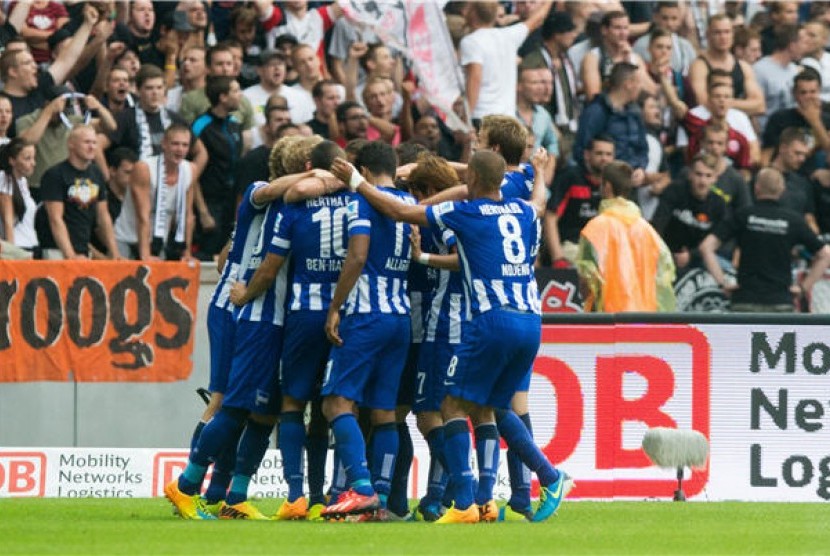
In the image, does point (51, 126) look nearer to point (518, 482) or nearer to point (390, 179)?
point (390, 179)

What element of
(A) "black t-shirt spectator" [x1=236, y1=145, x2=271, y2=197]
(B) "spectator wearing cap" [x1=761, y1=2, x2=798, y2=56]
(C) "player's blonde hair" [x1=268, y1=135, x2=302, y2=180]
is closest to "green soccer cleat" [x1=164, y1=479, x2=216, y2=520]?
(C) "player's blonde hair" [x1=268, y1=135, x2=302, y2=180]

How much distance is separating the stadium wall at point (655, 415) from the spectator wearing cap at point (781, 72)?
8011mm

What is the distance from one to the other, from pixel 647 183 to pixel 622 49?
202 cm

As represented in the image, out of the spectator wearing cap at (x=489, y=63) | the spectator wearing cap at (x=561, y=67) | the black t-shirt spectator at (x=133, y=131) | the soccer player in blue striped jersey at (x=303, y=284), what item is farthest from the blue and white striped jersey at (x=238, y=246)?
the spectator wearing cap at (x=561, y=67)

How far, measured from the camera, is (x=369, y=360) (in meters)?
12.0

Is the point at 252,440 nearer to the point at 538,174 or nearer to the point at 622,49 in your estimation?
the point at 538,174

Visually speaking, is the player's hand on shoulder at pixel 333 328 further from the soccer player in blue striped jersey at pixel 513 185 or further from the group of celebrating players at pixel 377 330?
the soccer player in blue striped jersey at pixel 513 185

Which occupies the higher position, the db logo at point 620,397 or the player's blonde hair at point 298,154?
the player's blonde hair at point 298,154

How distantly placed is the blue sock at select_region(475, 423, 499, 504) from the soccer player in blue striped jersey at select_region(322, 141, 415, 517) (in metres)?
0.54

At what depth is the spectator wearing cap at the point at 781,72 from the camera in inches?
905

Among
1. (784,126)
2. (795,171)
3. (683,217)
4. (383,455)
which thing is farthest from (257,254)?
(784,126)

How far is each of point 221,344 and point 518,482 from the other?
216 centimetres

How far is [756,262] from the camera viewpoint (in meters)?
19.0

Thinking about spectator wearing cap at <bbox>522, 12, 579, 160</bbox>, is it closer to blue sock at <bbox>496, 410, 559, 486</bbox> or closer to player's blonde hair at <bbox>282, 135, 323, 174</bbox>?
player's blonde hair at <bbox>282, 135, 323, 174</bbox>
